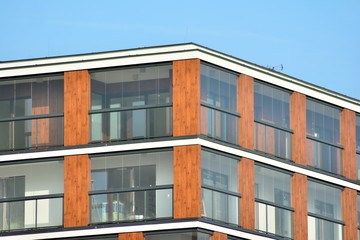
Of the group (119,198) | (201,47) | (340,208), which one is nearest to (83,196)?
(119,198)

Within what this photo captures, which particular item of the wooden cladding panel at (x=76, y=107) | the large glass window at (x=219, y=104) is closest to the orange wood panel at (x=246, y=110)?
the large glass window at (x=219, y=104)

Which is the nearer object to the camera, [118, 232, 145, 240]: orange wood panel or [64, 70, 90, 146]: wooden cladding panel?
[118, 232, 145, 240]: orange wood panel

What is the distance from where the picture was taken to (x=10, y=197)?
68.5 metres

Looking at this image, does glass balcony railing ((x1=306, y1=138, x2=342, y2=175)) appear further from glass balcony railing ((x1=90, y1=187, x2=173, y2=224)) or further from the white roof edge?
glass balcony railing ((x1=90, y1=187, x2=173, y2=224))

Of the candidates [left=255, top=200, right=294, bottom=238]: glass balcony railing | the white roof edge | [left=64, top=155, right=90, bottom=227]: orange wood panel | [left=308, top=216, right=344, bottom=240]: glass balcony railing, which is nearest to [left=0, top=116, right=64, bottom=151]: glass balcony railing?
[left=64, top=155, right=90, bottom=227]: orange wood panel

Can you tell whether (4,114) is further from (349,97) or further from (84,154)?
(349,97)

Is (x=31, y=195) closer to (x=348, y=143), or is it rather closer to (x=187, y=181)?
(x=187, y=181)

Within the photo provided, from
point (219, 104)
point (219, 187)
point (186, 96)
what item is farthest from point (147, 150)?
point (219, 104)

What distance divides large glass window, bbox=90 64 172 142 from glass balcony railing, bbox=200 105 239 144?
137cm

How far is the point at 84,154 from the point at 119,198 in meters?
2.26

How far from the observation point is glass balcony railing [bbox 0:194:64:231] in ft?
221

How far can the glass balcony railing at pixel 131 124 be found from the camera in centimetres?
6688

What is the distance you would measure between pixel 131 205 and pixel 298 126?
9078 mm

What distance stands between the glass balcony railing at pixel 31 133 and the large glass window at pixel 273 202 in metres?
8.11
